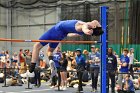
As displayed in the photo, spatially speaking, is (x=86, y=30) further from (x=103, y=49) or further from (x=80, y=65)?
(x=80, y=65)

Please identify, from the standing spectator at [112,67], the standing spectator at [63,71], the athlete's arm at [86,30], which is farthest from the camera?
the standing spectator at [63,71]

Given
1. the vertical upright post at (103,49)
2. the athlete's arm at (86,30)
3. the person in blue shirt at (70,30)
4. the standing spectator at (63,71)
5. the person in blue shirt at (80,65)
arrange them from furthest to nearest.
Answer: the standing spectator at (63,71), the person in blue shirt at (80,65), the vertical upright post at (103,49), the person in blue shirt at (70,30), the athlete's arm at (86,30)

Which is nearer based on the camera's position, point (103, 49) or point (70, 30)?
point (70, 30)

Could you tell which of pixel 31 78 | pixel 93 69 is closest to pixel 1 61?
pixel 31 78

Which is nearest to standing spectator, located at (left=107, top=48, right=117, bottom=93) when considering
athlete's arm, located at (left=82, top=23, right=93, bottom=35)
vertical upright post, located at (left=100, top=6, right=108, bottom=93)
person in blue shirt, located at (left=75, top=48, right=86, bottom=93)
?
person in blue shirt, located at (left=75, top=48, right=86, bottom=93)

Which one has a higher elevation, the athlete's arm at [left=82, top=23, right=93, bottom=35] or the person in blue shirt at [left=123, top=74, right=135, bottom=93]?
the athlete's arm at [left=82, top=23, right=93, bottom=35]

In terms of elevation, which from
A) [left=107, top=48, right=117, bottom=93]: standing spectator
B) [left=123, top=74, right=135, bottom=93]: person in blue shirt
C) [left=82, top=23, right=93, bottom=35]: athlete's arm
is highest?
[left=82, top=23, right=93, bottom=35]: athlete's arm

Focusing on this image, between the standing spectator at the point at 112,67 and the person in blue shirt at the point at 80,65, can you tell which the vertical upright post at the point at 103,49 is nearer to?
the standing spectator at the point at 112,67

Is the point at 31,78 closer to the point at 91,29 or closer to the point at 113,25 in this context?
the point at 113,25

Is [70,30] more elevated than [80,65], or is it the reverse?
[70,30]

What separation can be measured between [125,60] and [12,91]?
392 cm

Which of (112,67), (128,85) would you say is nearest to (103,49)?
(128,85)

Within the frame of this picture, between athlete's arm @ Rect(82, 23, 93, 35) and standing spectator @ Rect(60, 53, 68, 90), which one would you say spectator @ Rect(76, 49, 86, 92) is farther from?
athlete's arm @ Rect(82, 23, 93, 35)

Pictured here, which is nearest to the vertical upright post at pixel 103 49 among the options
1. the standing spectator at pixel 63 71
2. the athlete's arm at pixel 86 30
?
the athlete's arm at pixel 86 30
